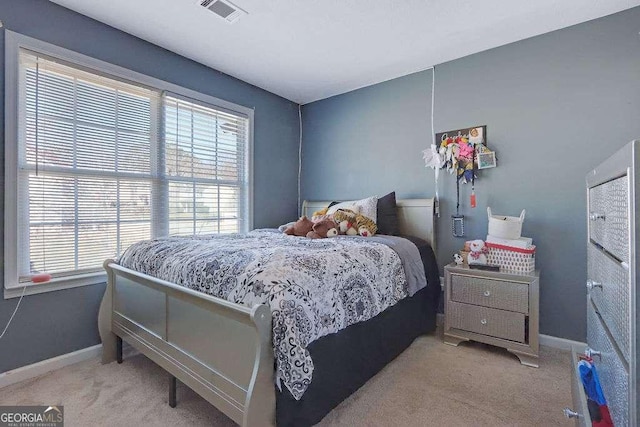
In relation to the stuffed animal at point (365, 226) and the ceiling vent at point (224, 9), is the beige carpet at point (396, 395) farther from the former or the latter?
the ceiling vent at point (224, 9)

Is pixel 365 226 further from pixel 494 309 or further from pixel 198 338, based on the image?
pixel 198 338

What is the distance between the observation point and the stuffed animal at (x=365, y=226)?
2484mm

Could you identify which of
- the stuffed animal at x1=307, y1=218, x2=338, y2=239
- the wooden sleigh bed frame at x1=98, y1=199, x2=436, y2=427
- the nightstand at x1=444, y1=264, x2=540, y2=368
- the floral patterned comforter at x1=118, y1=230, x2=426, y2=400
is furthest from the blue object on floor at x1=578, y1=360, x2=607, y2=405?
the stuffed animal at x1=307, y1=218, x2=338, y2=239

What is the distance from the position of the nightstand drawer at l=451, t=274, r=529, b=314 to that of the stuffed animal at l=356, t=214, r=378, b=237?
699 mm

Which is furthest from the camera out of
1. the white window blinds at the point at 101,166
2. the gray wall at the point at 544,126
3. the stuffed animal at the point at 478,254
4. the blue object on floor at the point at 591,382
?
the stuffed animal at the point at 478,254

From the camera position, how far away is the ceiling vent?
76.9 inches

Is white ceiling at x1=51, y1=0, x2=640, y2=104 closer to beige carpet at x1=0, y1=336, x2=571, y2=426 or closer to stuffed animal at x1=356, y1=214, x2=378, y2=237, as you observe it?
stuffed animal at x1=356, y1=214, x2=378, y2=237

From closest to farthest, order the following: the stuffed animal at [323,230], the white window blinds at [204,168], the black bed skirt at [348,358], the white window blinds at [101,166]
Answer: the black bed skirt at [348,358], the white window blinds at [101,166], the stuffed animal at [323,230], the white window blinds at [204,168]

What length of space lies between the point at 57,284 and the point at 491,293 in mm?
2937

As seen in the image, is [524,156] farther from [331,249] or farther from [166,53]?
[166,53]

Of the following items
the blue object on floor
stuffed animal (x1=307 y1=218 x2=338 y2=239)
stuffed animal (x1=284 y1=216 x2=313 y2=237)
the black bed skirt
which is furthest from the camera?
stuffed animal (x1=284 y1=216 x2=313 y2=237)

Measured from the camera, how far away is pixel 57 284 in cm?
201

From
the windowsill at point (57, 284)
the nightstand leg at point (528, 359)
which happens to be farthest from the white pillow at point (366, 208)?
the windowsill at point (57, 284)

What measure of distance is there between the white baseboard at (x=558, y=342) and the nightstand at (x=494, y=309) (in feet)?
1.43
